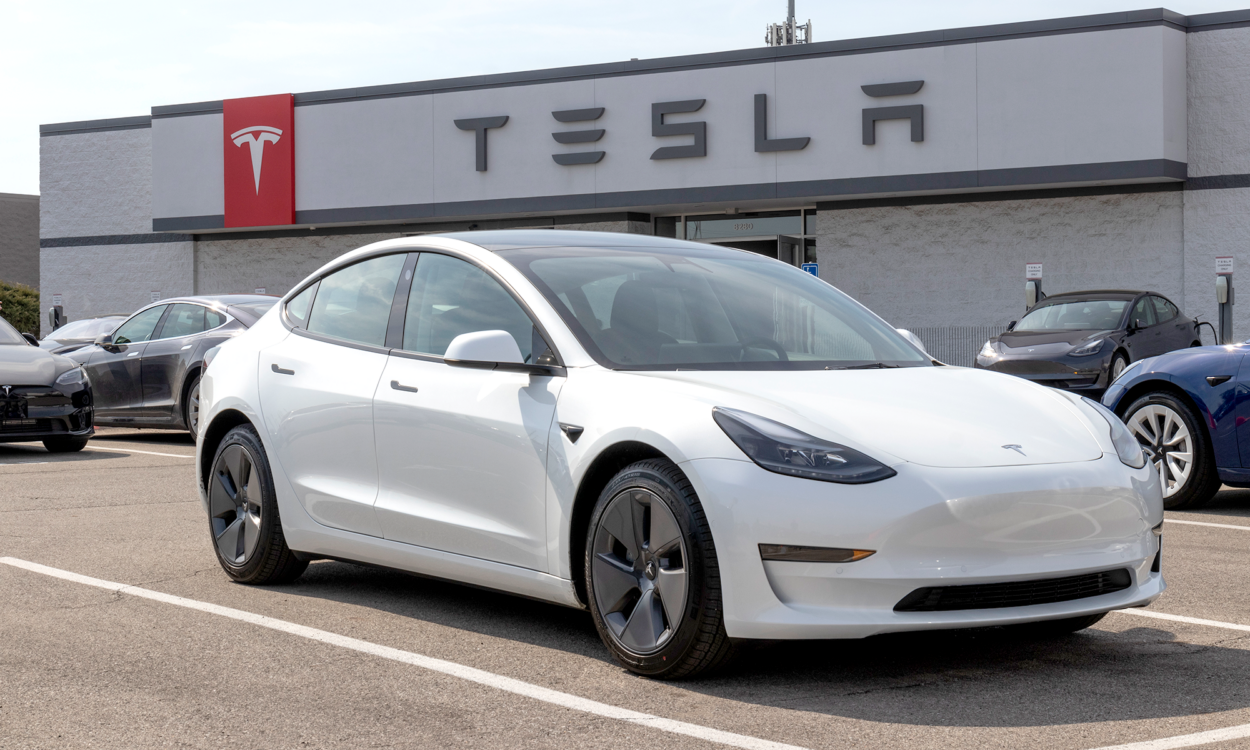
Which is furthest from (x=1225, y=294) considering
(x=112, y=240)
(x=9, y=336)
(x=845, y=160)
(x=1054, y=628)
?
(x=112, y=240)

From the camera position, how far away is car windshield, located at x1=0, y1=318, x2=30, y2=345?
13361 millimetres

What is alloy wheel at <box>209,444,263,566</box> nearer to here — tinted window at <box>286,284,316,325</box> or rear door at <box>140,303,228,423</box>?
tinted window at <box>286,284,316,325</box>

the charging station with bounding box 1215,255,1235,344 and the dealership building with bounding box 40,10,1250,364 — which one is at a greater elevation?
the dealership building with bounding box 40,10,1250,364

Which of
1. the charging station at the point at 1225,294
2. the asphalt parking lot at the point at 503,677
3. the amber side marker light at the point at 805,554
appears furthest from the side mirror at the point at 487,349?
the charging station at the point at 1225,294

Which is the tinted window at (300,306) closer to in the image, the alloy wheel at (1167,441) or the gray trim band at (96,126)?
the alloy wheel at (1167,441)

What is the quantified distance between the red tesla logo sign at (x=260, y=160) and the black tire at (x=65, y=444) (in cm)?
1687

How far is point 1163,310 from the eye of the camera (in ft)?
60.6

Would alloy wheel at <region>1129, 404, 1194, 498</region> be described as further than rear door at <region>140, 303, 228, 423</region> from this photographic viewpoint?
No

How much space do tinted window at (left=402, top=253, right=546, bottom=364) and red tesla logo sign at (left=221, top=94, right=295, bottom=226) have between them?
82.7 ft

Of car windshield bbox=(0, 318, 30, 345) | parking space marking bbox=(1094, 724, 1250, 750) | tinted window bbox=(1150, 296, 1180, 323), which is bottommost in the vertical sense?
parking space marking bbox=(1094, 724, 1250, 750)

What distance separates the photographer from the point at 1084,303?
Result: 18.2 metres

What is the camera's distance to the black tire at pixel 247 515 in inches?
237

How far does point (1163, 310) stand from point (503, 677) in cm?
1610

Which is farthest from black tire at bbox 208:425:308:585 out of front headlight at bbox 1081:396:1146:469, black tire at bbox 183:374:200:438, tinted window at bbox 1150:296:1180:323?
tinted window at bbox 1150:296:1180:323
